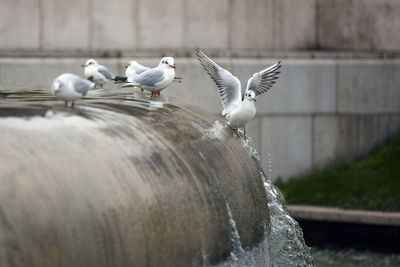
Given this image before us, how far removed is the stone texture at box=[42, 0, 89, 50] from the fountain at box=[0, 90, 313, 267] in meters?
6.36

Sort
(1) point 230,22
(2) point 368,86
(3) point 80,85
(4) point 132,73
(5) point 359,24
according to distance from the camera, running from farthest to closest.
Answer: (5) point 359,24 → (2) point 368,86 → (1) point 230,22 → (4) point 132,73 → (3) point 80,85

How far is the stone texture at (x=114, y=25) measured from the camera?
1160 cm

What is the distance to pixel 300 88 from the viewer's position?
1198 cm

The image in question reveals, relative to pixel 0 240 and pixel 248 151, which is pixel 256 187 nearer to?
pixel 248 151

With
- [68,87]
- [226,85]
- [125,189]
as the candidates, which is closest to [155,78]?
[226,85]

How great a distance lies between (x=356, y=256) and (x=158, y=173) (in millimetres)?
5586

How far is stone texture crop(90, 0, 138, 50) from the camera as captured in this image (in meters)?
11.6

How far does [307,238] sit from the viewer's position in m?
10.0

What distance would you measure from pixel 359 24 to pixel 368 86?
3.29 feet

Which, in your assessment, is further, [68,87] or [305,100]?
[305,100]

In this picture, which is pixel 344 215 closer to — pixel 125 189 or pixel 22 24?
pixel 22 24

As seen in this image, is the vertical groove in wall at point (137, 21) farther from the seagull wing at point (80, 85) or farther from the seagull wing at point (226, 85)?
the seagull wing at point (80, 85)

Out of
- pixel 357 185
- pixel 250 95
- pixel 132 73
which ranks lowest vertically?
pixel 357 185

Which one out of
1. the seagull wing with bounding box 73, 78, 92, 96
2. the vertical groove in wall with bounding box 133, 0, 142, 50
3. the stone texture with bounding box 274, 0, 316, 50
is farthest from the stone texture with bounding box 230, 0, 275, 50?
the seagull wing with bounding box 73, 78, 92, 96
